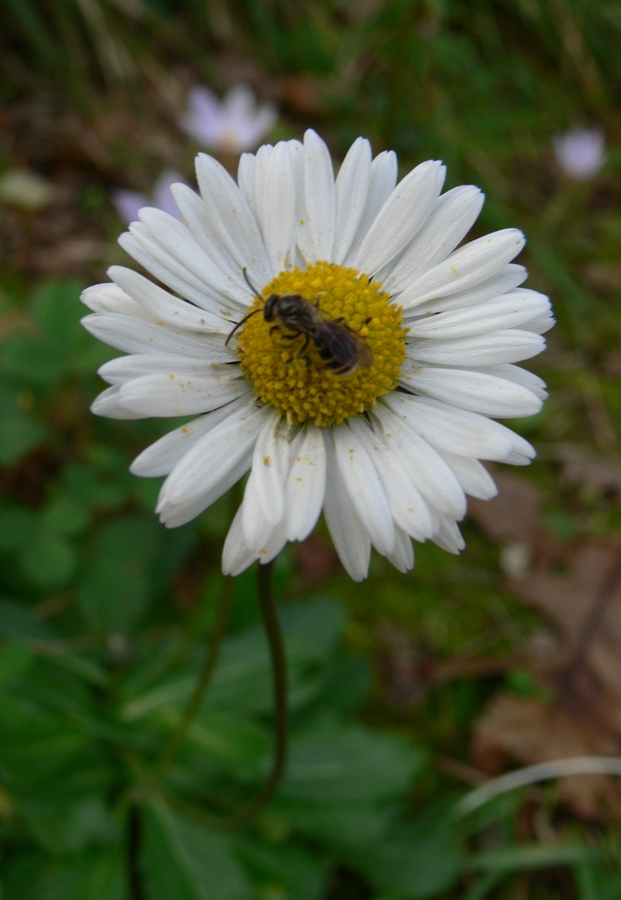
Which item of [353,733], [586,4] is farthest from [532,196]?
[353,733]

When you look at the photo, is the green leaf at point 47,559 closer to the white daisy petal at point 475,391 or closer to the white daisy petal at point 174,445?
the white daisy petal at point 174,445

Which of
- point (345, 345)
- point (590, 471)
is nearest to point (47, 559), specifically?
point (345, 345)

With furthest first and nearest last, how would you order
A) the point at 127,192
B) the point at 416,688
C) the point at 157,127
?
the point at 157,127 → the point at 127,192 → the point at 416,688

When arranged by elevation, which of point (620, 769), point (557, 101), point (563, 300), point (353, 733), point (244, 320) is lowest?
point (620, 769)

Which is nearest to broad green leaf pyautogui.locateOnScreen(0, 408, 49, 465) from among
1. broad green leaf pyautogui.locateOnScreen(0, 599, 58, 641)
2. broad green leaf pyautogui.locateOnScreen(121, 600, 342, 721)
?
broad green leaf pyautogui.locateOnScreen(0, 599, 58, 641)

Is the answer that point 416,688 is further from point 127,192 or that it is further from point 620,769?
point 127,192

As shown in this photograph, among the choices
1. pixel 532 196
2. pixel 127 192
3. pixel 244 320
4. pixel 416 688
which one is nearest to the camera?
pixel 244 320

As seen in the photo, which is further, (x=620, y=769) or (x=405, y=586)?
(x=405, y=586)
